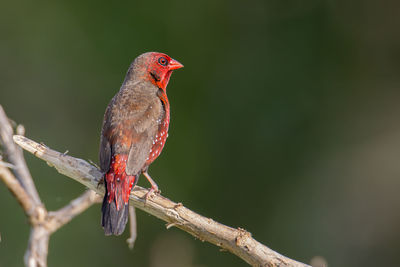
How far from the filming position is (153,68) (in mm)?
5309

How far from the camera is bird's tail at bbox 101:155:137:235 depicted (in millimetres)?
3982

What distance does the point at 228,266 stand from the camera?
827 centimetres

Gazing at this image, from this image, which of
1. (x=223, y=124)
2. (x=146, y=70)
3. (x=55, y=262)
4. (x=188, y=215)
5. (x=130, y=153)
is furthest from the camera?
(x=223, y=124)

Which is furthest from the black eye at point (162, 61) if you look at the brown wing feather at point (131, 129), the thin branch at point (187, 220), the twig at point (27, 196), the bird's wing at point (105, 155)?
the twig at point (27, 196)

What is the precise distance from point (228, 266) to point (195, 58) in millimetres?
3089

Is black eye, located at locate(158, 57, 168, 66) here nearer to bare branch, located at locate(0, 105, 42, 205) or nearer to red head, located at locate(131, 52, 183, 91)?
red head, located at locate(131, 52, 183, 91)

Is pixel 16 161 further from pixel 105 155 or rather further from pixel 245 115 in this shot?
pixel 245 115

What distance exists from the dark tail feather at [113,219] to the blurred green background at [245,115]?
4001 millimetres

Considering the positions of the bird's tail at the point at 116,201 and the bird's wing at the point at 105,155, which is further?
the bird's wing at the point at 105,155

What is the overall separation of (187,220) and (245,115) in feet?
16.0

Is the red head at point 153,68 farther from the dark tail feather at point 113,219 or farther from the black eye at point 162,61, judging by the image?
the dark tail feather at point 113,219

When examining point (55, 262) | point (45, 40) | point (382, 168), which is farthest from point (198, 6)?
point (55, 262)

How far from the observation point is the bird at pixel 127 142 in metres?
4.02

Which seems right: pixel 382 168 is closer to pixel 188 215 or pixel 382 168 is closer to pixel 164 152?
pixel 164 152
